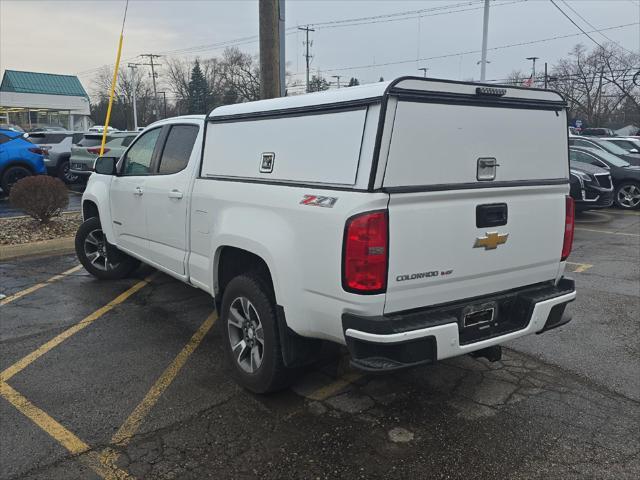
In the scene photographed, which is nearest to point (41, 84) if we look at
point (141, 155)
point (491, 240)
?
point (141, 155)

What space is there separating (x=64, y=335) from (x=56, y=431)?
1.84 metres

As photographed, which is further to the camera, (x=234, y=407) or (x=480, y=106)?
(x=234, y=407)

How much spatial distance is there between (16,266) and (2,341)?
10.7 feet

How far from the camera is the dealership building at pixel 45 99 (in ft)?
198

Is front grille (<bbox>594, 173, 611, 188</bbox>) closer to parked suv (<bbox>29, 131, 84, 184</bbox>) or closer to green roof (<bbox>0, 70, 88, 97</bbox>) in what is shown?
parked suv (<bbox>29, 131, 84, 184</bbox>)

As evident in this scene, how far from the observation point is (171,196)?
4738 mm

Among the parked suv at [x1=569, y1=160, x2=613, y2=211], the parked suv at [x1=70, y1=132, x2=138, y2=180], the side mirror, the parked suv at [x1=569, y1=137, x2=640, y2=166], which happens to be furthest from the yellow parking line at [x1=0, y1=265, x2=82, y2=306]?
the parked suv at [x1=569, y1=137, x2=640, y2=166]

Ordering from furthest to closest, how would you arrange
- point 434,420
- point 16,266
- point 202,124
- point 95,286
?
point 16,266, point 95,286, point 202,124, point 434,420

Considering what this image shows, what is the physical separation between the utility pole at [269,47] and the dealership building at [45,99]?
57535 millimetres

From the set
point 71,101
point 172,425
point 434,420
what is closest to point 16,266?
point 172,425

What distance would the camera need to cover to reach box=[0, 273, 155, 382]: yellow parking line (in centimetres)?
431

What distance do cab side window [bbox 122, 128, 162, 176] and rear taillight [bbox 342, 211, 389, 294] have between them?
313 cm

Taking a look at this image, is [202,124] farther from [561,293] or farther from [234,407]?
[561,293]

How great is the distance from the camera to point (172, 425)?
348 cm
